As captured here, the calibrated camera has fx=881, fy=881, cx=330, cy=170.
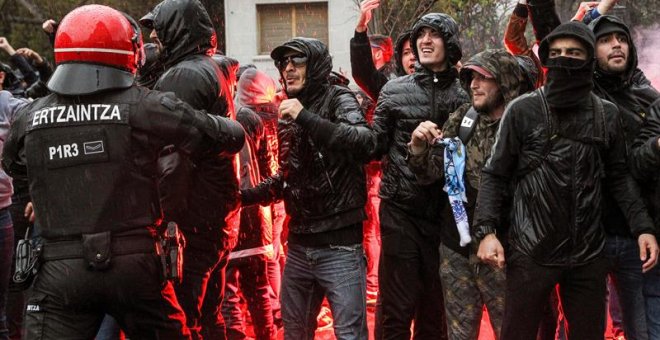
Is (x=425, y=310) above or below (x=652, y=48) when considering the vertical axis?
below

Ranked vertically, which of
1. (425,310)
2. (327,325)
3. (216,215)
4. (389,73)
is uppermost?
(389,73)

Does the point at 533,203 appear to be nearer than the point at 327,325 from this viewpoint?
Yes

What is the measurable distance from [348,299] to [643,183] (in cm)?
181

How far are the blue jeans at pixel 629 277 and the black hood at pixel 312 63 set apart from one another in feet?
6.28

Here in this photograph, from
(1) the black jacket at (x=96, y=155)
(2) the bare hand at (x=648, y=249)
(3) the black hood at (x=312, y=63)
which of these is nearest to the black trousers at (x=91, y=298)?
(1) the black jacket at (x=96, y=155)

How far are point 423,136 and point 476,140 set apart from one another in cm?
33

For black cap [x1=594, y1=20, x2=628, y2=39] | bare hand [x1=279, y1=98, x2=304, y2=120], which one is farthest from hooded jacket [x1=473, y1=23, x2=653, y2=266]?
bare hand [x1=279, y1=98, x2=304, y2=120]

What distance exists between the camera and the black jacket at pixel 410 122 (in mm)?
5386

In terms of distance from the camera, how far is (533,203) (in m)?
4.52

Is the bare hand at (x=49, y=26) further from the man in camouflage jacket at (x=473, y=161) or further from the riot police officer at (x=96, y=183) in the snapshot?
the man in camouflage jacket at (x=473, y=161)

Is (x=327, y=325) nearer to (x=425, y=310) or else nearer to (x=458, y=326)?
(x=425, y=310)

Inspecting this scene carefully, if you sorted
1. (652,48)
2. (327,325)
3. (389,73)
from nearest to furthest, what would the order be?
1. (327,325)
2. (389,73)
3. (652,48)

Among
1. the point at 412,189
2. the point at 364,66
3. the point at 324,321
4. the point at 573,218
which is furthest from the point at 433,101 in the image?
the point at 324,321

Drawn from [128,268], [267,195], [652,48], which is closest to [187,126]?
[128,268]
